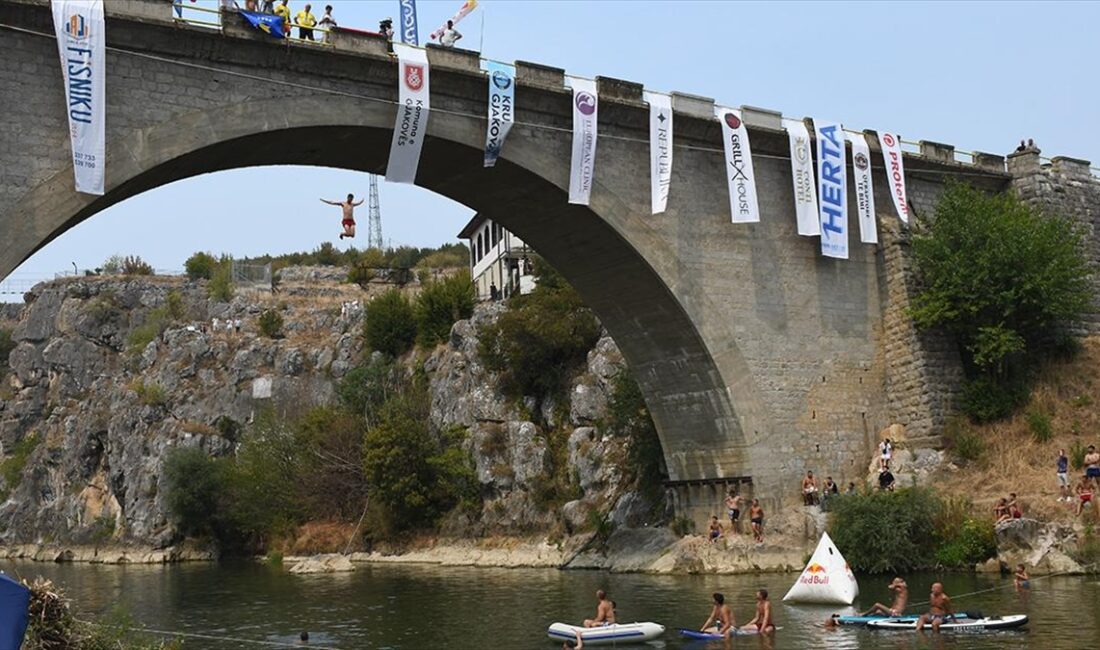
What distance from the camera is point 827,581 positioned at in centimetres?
2270

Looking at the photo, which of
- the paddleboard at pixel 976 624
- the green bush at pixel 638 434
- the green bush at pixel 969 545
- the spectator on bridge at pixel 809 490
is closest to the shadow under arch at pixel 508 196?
the spectator on bridge at pixel 809 490

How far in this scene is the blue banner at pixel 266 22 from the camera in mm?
23359

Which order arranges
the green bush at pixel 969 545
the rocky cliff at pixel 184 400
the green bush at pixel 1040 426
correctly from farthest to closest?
the rocky cliff at pixel 184 400, the green bush at pixel 1040 426, the green bush at pixel 969 545

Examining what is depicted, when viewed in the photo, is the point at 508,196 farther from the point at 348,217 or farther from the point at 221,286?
the point at 221,286

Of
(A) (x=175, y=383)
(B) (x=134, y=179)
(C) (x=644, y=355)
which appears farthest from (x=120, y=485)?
(B) (x=134, y=179)

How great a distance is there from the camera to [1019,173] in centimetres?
3519

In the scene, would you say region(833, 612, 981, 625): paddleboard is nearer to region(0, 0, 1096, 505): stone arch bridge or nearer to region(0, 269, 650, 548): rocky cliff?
region(0, 0, 1096, 505): stone arch bridge

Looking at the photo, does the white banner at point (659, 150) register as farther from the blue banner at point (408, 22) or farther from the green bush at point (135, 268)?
the green bush at point (135, 268)

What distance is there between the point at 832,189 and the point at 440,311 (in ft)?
108

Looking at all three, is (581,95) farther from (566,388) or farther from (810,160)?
(566,388)

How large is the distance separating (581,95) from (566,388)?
21326 mm

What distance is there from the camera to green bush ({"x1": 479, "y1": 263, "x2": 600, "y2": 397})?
4772cm

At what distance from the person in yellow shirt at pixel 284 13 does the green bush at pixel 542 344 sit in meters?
24.5

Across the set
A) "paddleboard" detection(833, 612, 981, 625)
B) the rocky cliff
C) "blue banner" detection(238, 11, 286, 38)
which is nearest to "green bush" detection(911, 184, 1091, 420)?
the rocky cliff
